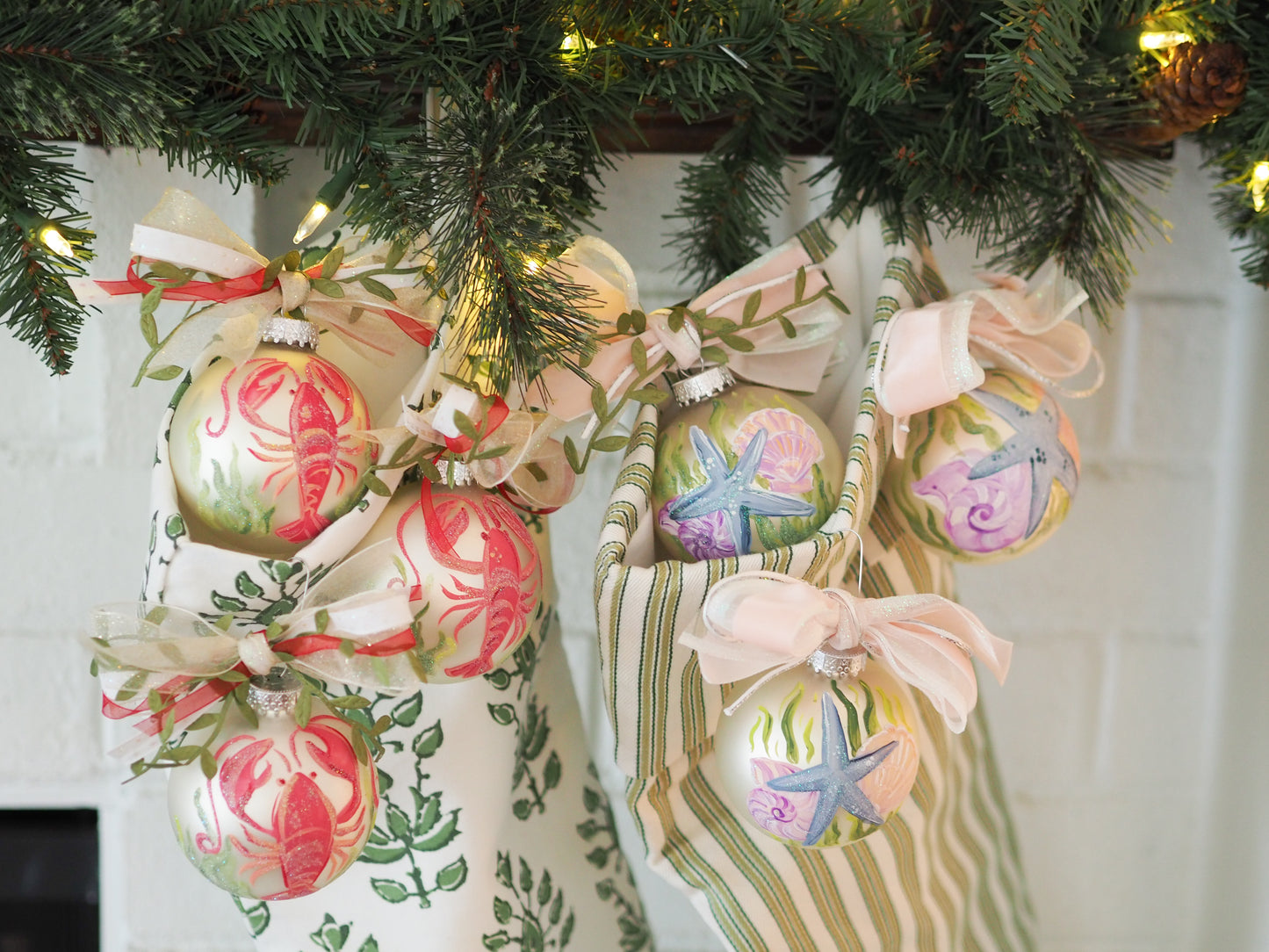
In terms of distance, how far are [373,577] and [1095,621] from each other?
1.95 feet

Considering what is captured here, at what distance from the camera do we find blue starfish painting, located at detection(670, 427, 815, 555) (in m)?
0.46

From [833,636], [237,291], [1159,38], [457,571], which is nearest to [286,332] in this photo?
[237,291]

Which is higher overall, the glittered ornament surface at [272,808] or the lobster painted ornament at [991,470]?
the lobster painted ornament at [991,470]

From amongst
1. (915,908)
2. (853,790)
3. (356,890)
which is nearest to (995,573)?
(915,908)

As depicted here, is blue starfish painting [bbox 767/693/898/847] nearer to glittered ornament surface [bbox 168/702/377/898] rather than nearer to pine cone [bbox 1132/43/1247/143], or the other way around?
glittered ornament surface [bbox 168/702/377/898]

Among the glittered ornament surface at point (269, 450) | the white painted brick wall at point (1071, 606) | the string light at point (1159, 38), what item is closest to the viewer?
the glittered ornament surface at point (269, 450)

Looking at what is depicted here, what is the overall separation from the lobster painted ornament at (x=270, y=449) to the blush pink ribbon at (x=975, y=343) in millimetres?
257

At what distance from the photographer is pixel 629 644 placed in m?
0.46

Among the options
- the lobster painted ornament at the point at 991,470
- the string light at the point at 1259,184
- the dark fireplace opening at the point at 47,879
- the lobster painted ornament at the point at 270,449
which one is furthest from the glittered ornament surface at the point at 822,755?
the dark fireplace opening at the point at 47,879

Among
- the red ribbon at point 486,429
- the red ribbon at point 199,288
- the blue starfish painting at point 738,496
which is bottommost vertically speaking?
the blue starfish painting at point 738,496

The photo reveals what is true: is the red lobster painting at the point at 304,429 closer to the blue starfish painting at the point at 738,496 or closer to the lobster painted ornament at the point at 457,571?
the lobster painted ornament at the point at 457,571

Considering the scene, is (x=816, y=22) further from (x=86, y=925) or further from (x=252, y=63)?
(x=86, y=925)

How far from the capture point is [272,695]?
1.41 feet

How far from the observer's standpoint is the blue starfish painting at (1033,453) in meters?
0.50
